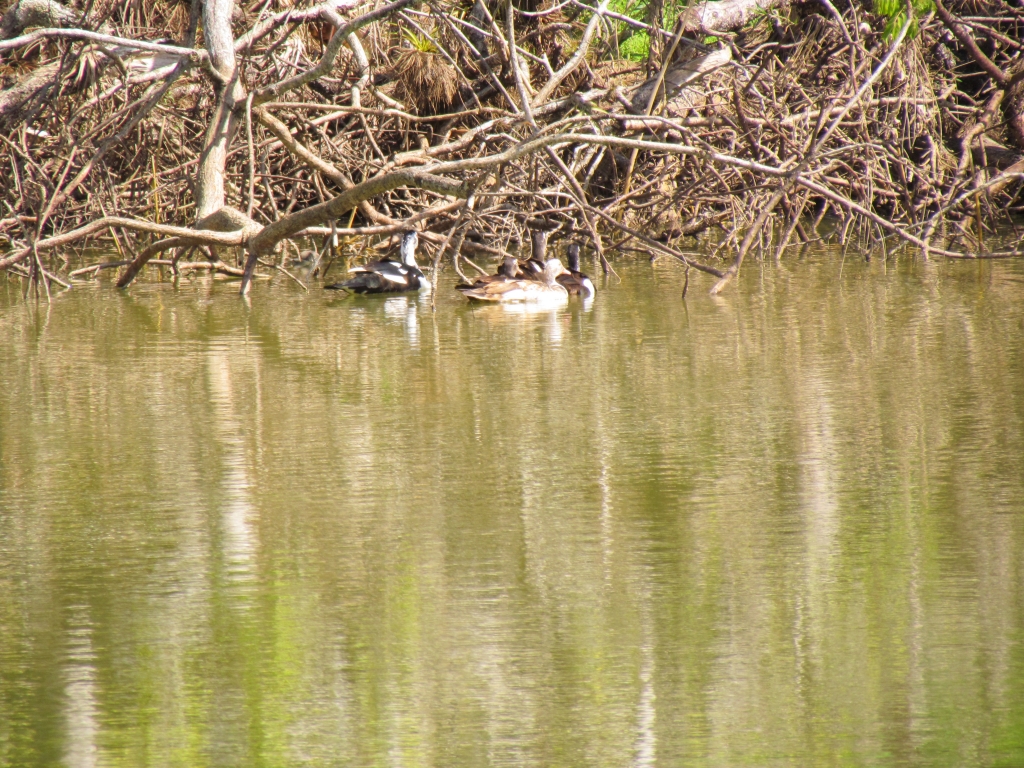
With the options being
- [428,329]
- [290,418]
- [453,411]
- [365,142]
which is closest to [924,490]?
[453,411]

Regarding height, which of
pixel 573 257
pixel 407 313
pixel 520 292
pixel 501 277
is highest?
pixel 573 257

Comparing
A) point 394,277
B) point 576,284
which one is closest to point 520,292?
point 576,284

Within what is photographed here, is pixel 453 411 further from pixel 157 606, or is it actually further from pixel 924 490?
pixel 157 606

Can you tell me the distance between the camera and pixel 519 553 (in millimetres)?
4285

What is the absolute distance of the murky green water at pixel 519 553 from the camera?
3137 mm

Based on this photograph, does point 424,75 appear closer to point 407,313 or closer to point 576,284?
point 576,284

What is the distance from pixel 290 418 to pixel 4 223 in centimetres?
605

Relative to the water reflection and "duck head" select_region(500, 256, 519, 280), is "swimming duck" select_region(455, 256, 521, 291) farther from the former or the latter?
the water reflection

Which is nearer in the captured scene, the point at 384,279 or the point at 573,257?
the point at 384,279

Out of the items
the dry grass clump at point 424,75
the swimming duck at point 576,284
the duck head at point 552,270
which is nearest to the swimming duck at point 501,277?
the duck head at point 552,270

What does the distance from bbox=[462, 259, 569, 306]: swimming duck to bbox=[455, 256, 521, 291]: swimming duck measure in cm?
4

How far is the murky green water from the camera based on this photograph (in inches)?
123

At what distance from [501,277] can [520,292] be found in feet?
0.98

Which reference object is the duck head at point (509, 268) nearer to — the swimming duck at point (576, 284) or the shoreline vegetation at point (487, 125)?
the swimming duck at point (576, 284)
